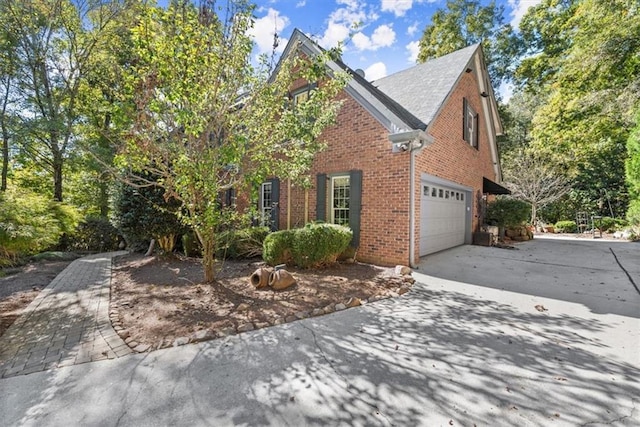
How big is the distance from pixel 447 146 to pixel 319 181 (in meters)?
4.12

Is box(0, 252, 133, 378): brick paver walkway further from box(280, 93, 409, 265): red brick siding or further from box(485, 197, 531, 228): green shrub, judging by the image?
box(485, 197, 531, 228): green shrub

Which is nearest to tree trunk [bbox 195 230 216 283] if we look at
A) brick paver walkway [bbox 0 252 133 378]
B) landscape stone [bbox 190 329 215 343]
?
brick paver walkway [bbox 0 252 133 378]

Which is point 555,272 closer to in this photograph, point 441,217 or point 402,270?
point 441,217

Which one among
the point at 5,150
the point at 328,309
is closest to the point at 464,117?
the point at 328,309

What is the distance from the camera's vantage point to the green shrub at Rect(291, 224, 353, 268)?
6.25 metres

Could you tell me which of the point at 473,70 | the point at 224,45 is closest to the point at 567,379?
the point at 224,45

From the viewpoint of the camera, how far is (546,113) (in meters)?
12.4

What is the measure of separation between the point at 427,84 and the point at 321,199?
5043mm

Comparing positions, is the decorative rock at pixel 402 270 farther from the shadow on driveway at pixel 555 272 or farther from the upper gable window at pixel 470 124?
the upper gable window at pixel 470 124

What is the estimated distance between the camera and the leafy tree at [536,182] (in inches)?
728

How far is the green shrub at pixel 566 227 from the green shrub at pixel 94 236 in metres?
25.1

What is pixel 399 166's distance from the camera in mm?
6660

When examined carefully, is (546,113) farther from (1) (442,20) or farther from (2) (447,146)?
(1) (442,20)

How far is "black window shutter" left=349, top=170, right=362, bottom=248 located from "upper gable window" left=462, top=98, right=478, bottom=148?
514cm
